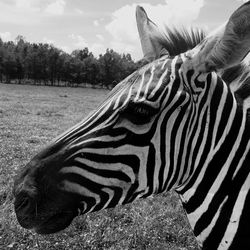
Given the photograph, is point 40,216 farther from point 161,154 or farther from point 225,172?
point 225,172

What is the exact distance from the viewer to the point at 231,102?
7.93ft

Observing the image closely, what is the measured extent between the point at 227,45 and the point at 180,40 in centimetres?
72

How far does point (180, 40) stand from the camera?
108 inches

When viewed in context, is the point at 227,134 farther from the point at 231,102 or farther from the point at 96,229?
the point at 96,229

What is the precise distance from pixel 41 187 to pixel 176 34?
1654 millimetres

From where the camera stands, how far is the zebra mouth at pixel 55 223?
225 cm

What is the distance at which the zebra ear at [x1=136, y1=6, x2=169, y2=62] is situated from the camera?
283 cm

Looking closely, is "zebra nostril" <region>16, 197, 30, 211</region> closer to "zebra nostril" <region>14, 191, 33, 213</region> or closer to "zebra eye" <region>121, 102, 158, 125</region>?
"zebra nostril" <region>14, 191, 33, 213</region>

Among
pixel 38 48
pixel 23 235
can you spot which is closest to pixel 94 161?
pixel 23 235

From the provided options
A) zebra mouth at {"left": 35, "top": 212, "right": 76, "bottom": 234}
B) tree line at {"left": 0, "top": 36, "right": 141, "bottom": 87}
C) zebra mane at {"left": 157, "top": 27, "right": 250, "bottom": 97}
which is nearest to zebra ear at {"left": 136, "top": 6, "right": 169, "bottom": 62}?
zebra mane at {"left": 157, "top": 27, "right": 250, "bottom": 97}

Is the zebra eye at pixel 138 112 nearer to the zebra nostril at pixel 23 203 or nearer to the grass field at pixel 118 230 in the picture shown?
the zebra nostril at pixel 23 203

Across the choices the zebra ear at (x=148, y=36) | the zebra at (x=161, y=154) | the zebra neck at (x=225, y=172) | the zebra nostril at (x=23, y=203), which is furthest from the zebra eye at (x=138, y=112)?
the zebra nostril at (x=23, y=203)

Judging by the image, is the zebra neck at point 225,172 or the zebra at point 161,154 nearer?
the zebra at point 161,154

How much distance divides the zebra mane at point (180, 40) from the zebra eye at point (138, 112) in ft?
2.28
